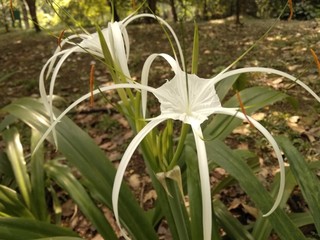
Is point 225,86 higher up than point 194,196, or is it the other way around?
point 225,86

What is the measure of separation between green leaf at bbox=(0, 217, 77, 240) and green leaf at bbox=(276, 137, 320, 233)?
0.65 meters

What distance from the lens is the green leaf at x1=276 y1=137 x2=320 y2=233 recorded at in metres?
0.86

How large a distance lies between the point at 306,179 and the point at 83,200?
68 centimetres

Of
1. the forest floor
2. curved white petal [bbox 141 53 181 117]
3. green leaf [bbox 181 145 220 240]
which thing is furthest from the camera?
the forest floor

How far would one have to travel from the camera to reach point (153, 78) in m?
2.77

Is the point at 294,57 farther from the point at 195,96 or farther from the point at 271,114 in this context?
the point at 195,96

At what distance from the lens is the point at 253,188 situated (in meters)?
0.88

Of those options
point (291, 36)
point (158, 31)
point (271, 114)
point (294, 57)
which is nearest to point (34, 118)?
point (271, 114)

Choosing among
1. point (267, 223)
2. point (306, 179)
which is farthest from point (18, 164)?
point (306, 179)

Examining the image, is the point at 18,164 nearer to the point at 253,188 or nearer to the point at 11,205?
the point at 11,205

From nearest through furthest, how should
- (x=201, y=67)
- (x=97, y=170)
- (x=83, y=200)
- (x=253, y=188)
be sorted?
(x=253, y=188), (x=97, y=170), (x=83, y=200), (x=201, y=67)

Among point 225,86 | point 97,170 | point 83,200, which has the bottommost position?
point 83,200

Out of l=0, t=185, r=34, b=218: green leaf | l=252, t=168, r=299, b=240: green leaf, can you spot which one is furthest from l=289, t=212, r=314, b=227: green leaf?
l=0, t=185, r=34, b=218: green leaf

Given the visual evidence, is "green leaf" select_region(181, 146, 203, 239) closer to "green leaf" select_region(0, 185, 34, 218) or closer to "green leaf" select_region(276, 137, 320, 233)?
"green leaf" select_region(276, 137, 320, 233)
